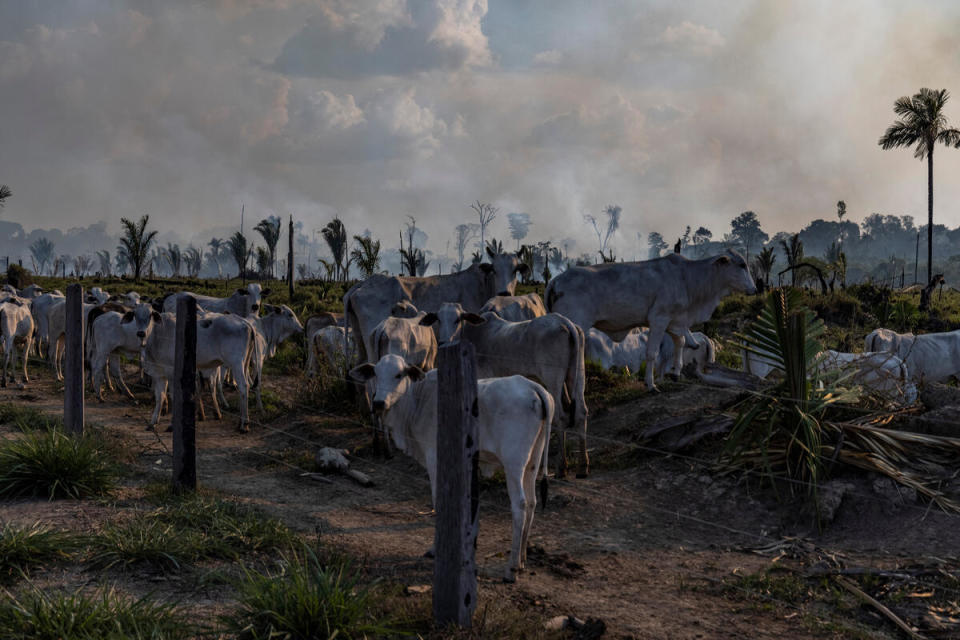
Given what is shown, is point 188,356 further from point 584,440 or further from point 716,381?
point 716,381

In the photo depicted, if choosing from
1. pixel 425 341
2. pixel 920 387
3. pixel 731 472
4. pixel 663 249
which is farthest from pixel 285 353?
pixel 663 249

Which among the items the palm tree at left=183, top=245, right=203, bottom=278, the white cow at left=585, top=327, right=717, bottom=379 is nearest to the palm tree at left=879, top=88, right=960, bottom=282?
the white cow at left=585, top=327, right=717, bottom=379

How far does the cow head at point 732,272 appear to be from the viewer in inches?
467

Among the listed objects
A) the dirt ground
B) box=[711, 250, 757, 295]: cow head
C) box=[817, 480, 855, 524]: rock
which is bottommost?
the dirt ground

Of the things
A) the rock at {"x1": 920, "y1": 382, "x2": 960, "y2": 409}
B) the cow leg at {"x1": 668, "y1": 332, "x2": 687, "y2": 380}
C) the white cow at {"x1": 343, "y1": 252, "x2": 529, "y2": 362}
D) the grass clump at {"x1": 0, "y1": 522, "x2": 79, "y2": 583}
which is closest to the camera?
the grass clump at {"x1": 0, "y1": 522, "x2": 79, "y2": 583}

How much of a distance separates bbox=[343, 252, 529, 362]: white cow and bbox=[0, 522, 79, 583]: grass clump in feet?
23.6

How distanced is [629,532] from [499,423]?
217 cm

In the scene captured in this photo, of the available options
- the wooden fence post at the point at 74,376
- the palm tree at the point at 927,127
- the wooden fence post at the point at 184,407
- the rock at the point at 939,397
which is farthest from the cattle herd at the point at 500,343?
the palm tree at the point at 927,127

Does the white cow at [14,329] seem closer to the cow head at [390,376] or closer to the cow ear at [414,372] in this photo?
the cow head at [390,376]

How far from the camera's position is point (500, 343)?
9.23 metres

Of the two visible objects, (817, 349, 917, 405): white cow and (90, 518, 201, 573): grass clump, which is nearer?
(90, 518, 201, 573): grass clump

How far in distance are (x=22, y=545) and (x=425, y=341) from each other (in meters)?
6.33

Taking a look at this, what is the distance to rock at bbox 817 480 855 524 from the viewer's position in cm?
677

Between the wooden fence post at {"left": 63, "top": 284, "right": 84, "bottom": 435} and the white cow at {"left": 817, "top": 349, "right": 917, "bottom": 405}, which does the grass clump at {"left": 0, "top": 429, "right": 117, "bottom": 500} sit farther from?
the white cow at {"left": 817, "top": 349, "right": 917, "bottom": 405}
